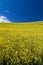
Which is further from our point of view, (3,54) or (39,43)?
(39,43)

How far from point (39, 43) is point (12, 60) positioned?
446 centimetres

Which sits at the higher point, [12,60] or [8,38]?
[8,38]

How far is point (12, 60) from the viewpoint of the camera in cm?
2108

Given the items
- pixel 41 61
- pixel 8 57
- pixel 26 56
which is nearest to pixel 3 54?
pixel 8 57

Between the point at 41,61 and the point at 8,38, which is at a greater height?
the point at 8,38

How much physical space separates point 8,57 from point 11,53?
2.06 ft

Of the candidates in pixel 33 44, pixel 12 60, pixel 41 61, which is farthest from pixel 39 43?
pixel 12 60

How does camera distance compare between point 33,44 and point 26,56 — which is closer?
point 26,56

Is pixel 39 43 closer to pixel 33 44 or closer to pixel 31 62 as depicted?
pixel 33 44

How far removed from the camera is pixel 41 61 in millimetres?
22156

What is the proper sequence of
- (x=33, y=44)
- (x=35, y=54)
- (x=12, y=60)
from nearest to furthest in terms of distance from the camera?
(x=12, y=60) < (x=35, y=54) < (x=33, y=44)

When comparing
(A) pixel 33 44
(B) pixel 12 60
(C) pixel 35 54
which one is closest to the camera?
(B) pixel 12 60

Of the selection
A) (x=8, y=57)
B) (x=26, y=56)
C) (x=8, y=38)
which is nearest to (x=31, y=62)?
(x=26, y=56)

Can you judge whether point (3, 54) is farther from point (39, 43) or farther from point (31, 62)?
Result: point (39, 43)
